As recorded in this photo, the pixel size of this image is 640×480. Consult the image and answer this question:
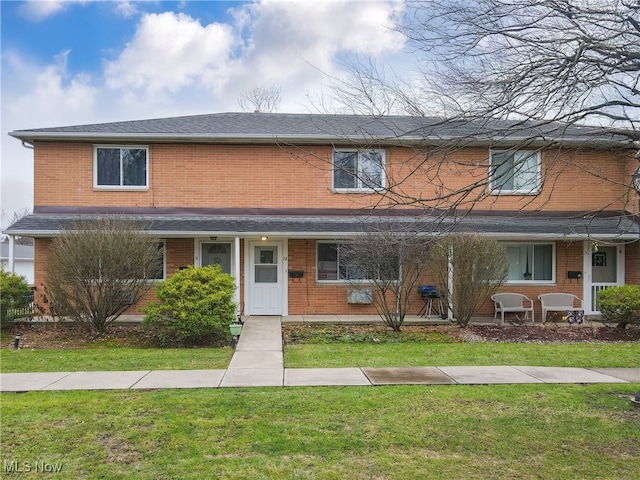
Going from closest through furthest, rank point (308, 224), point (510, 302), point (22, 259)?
point (308, 224) → point (510, 302) → point (22, 259)

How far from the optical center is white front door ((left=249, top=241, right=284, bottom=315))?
1447cm

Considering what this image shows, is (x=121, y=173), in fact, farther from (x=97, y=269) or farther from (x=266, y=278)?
(x=266, y=278)

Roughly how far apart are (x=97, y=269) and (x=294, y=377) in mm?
5917

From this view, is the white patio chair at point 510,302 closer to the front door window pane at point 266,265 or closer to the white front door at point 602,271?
the white front door at point 602,271

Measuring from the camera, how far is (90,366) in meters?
8.21

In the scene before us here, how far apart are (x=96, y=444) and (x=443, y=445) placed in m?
3.54

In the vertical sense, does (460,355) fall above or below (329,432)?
below

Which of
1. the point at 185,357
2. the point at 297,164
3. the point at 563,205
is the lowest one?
the point at 185,357

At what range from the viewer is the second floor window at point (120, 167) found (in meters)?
14.5

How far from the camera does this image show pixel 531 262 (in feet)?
49.6

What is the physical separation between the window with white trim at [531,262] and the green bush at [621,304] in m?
2.24

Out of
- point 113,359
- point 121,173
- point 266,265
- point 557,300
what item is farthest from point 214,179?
point 557,300

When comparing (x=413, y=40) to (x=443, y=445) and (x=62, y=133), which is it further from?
(x=62, y=133)

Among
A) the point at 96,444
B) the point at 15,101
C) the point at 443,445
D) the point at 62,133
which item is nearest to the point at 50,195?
the point at 62,133
